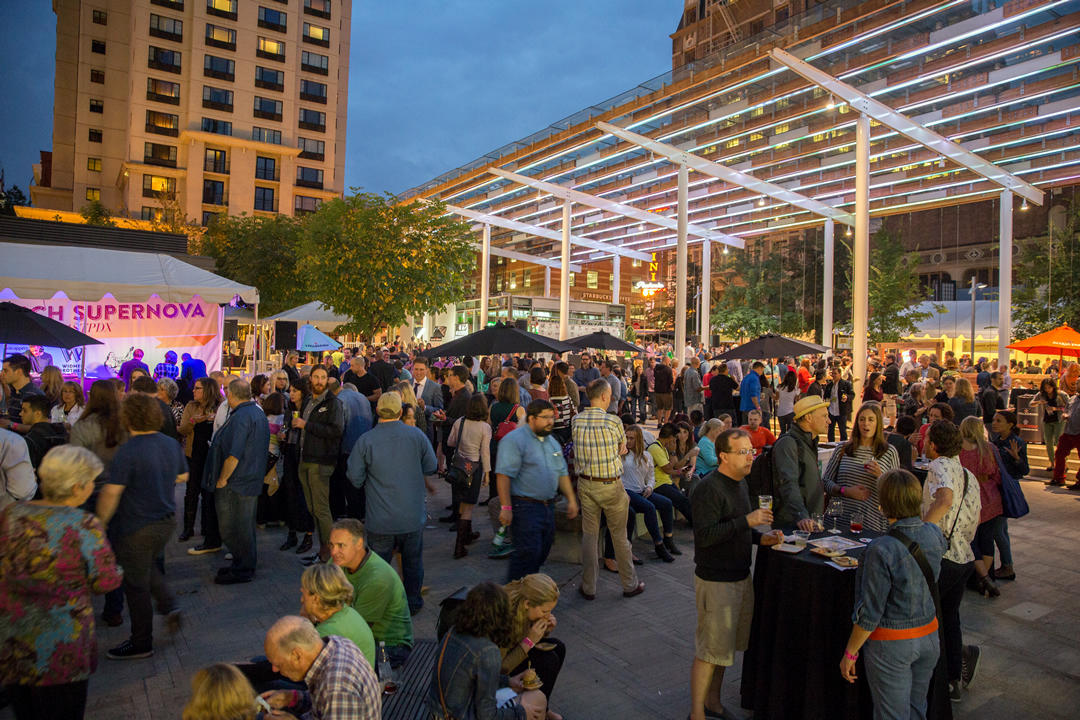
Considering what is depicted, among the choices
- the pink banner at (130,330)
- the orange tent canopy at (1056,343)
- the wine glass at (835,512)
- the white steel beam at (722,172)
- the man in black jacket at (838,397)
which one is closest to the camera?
the wine glass at (835,512)

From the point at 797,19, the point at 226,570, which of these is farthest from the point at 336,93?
the point at 226,570

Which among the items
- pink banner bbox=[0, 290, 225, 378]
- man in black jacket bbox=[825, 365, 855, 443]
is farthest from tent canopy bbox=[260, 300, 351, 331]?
man in black jacket bbox=[825, 365, 855, 443]

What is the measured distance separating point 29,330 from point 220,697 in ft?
23.7

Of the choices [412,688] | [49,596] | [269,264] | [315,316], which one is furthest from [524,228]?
[49,596]

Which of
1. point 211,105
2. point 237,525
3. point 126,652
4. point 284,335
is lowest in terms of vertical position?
point 126,652

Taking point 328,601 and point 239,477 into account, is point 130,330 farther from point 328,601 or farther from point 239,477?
point 328,601

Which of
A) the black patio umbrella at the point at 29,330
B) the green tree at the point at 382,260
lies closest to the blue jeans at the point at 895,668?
the black patio umbrella at the point at 29,330

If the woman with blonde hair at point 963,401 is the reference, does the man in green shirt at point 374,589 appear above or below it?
below

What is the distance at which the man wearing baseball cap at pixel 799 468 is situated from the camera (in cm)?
417

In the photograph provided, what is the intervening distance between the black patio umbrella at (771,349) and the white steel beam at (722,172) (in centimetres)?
1063

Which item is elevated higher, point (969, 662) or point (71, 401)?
point (71, 401)

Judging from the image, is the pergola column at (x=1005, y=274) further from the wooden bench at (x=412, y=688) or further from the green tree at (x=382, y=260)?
the wooden bench at (x=412, y=688)

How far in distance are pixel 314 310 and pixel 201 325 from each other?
624cm

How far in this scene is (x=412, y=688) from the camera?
3170mm
